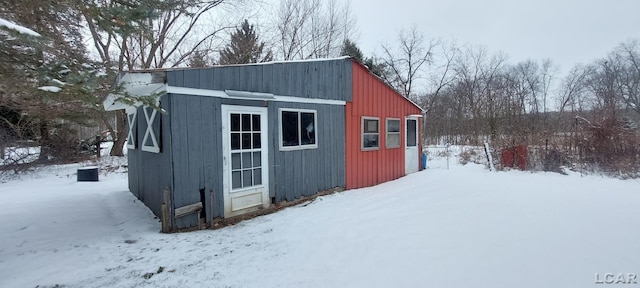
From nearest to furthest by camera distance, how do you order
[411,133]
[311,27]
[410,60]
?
1. [411,133]
2. [311,27]
3. [410,60]

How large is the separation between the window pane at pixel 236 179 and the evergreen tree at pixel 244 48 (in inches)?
467

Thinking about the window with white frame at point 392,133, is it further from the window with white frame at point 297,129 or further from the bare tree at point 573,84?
the bare tree at point 573,84

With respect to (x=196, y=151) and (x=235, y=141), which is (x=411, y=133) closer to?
(x=235, y=141)

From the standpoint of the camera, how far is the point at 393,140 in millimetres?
8070

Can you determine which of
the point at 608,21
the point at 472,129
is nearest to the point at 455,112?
the point at 472,129

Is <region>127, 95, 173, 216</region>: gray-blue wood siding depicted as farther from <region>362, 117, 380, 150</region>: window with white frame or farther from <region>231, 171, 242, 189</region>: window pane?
<region>362, 117, 380, 150</region>: window with white frame

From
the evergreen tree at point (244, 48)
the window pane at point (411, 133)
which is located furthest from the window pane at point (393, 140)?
the evergreen tree at point (244, 48)

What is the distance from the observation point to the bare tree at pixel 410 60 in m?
20.8

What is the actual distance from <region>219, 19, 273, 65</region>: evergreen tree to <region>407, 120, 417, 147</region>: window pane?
9.91 m

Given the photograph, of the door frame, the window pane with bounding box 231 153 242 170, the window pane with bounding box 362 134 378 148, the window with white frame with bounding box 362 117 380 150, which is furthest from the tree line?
the window pane with bounding box 362 134 378 148

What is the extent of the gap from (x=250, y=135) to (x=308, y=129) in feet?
4.43

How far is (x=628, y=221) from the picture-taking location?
4027 millimetres

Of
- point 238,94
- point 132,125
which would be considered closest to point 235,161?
point 238,94

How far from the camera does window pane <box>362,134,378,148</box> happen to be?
7180mm
